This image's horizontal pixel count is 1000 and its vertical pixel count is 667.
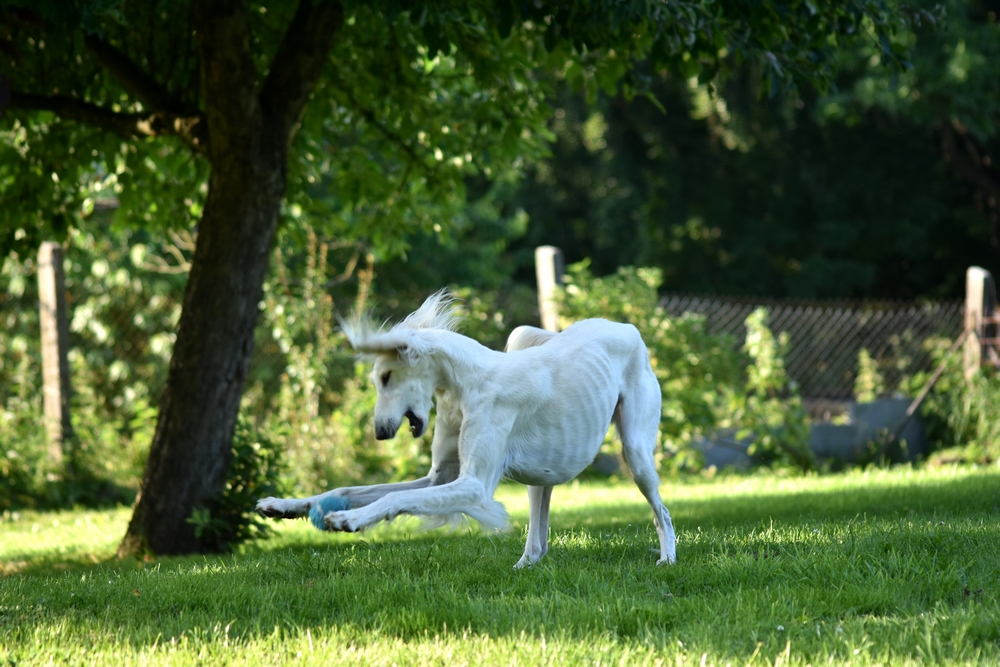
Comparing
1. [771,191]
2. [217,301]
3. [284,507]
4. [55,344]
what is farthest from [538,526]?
[771,191]

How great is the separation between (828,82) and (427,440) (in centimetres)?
503

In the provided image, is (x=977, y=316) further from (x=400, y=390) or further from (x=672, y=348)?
(x=400, y=390)

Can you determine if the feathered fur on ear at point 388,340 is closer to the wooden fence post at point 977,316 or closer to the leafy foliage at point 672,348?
the leafy foliage at point 672,348

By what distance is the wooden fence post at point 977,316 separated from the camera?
10.8m

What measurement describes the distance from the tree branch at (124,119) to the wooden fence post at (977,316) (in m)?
8.29

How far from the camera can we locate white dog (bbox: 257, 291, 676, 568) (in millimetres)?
3967

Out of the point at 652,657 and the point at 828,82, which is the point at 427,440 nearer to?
the point at 828,82

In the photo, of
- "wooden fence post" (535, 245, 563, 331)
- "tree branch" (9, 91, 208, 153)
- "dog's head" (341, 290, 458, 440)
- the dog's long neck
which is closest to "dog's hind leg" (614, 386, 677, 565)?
the dog's long neck

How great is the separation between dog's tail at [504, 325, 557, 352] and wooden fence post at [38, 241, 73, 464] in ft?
22.5

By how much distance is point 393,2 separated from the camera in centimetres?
531

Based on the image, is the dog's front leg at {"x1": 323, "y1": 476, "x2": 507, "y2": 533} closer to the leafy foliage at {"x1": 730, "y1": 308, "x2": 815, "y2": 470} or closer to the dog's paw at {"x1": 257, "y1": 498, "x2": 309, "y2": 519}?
the dog's paw at {"x1": 257, "y1": 498, "x2": 309, "y2": 519}

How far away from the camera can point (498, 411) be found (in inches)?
168

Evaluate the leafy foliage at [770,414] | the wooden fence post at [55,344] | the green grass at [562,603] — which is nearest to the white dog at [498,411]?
the green grass at [562,603]

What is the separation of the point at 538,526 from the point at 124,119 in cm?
406
